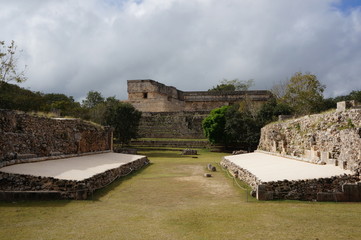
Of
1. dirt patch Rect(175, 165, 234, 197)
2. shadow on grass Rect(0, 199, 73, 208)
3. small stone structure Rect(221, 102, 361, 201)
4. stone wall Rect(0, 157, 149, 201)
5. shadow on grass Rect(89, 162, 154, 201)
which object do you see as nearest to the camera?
shadow on grass Rect(0, 199, 73, 208)

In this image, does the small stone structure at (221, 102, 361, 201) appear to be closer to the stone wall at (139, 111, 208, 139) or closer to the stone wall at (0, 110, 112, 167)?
the stone wall at (0, 110, 112, 167)

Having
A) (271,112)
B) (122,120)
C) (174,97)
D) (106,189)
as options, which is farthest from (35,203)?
(174,97)

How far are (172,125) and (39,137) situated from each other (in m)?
22.9

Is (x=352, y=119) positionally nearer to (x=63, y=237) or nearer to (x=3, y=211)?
(x=63, y=237)

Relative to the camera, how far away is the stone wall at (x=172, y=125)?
3195cm

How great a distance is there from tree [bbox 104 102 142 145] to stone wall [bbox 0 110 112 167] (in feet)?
28.6

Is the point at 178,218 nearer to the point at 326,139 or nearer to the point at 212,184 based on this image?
the point at 212,184

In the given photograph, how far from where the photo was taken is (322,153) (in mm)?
Result: 9820

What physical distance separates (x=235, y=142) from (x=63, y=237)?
2427 cm

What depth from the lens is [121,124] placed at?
25.8m

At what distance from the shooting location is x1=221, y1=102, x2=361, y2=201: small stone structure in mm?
7301

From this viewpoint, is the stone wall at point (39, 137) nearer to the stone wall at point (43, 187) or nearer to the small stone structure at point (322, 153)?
the stone wall at point (43, 187)

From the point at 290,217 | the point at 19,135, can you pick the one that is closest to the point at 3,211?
the point at 19,135

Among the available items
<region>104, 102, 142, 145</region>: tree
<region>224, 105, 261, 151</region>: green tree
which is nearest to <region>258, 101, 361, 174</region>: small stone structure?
<region>224, 105, 261, 151</region>: green tree
